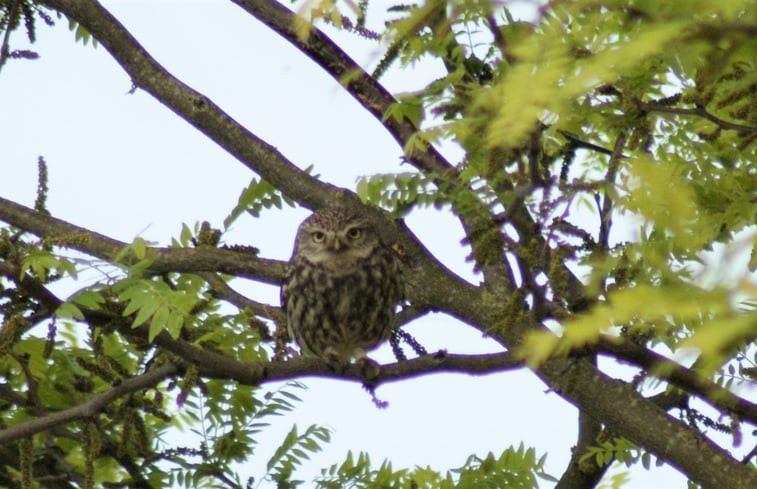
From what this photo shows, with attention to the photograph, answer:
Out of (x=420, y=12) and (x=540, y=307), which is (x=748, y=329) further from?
(x=540, y=307)

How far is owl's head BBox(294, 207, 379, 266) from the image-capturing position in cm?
588

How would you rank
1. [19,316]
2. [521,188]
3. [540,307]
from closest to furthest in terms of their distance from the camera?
[521,188]
[540,307]
[19,316]

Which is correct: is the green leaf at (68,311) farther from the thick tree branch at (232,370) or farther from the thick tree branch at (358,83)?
the thick tree branch at (358,83)

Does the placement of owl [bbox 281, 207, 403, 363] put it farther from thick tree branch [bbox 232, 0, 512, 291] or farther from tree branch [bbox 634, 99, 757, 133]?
tree branch [bbox 634, 99, 757, 133]

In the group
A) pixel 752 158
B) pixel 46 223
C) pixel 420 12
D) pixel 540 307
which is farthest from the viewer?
pixel 46 223

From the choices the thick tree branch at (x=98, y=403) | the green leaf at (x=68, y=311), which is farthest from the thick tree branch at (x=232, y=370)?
the green leaf at (x=68, y=311)

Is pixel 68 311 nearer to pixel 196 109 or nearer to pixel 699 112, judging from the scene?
pixel 699 112

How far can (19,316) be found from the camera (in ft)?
11.8

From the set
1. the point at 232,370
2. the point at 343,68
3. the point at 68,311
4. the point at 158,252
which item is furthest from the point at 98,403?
the point at 343,68

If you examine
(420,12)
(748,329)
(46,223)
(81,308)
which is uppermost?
(46,223)

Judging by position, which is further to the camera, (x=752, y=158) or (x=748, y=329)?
(x=752, y=158)

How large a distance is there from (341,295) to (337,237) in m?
0.32

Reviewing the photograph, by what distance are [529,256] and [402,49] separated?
141cm

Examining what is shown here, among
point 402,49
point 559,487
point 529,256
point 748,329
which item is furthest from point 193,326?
point 748,329
